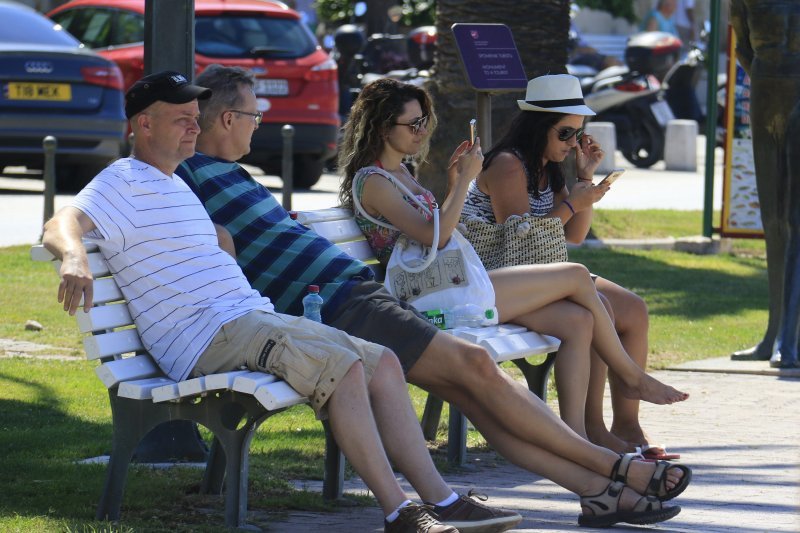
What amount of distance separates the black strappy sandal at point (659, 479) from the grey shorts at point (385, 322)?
72cm

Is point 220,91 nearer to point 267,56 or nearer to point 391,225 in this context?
point 391,225

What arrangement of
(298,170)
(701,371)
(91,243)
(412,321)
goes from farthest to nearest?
1. (298,170)
2. (701,371)
3. (412,321)
4. (91,243)

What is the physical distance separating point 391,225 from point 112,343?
4.72 ft

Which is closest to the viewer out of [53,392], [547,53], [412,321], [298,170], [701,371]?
[412,321]

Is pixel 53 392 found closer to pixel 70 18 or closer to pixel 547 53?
pixel 547 53

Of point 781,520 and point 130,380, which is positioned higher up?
point 130,380

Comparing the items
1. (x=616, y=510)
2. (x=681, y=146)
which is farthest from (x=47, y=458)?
(x=681, y=146)

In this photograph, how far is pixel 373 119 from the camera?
6.03 m

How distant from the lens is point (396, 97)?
602cm

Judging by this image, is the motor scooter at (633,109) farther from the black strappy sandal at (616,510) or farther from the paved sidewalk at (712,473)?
the black strappy sandal at (616,510)

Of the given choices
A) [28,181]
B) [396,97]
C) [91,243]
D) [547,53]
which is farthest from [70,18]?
[91,243]

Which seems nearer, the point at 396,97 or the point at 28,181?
the point at 396,97

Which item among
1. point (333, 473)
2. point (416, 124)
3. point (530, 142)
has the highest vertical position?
point (416, 124)

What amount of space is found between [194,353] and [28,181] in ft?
39.5
